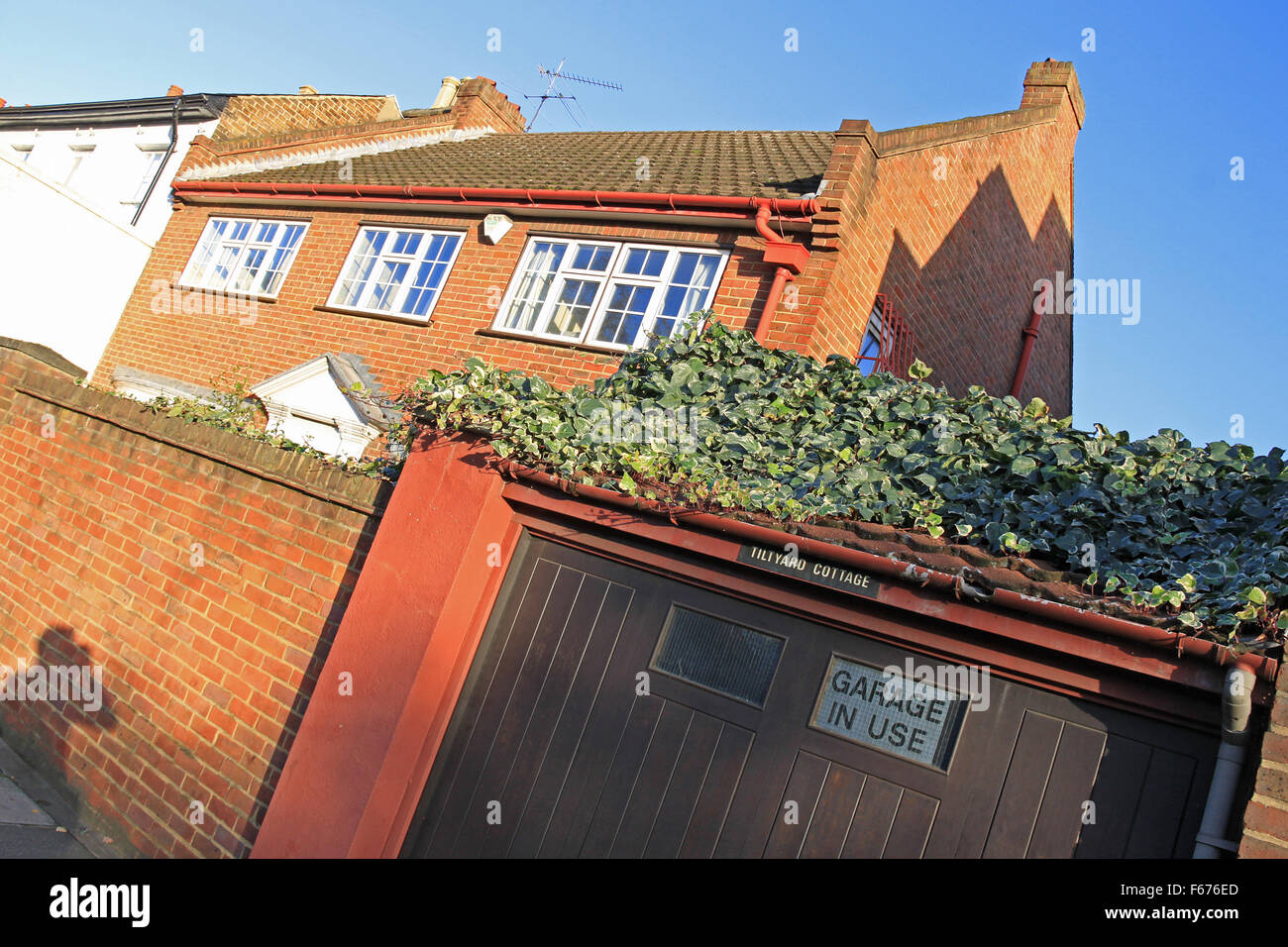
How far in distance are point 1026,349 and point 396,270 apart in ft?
30.7

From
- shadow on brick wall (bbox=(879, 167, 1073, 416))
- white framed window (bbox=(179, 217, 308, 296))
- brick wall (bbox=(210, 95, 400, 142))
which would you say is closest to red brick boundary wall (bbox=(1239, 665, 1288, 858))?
shadow on brick wall (bbox=(879, 167, 1073, 416))

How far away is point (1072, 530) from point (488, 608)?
10.2ft

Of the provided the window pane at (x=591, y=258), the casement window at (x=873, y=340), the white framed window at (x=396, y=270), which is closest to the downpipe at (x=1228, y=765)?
the casement window at (x=873, y=340)

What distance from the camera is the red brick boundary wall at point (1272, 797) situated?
9.73 ft

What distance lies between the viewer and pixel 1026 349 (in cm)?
1455

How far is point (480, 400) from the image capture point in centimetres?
545

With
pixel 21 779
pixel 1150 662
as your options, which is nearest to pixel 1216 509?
pixel 1150 662

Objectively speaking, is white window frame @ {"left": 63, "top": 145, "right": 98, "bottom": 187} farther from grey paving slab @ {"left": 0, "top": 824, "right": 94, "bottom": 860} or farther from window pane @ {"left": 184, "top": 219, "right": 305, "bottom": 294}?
grey paving slab @ {"left": 0, "top": 824, "right": 94, "bottom": 860}

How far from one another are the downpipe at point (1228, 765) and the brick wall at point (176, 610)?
456 cm

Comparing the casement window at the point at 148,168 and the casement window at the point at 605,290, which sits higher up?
the casement window at the point at 148,168

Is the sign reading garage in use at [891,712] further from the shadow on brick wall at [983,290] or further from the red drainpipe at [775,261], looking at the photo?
the shadow on brick wall at [983,290]

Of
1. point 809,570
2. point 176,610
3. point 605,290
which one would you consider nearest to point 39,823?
point 176,610

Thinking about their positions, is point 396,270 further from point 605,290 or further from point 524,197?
point 605,290
